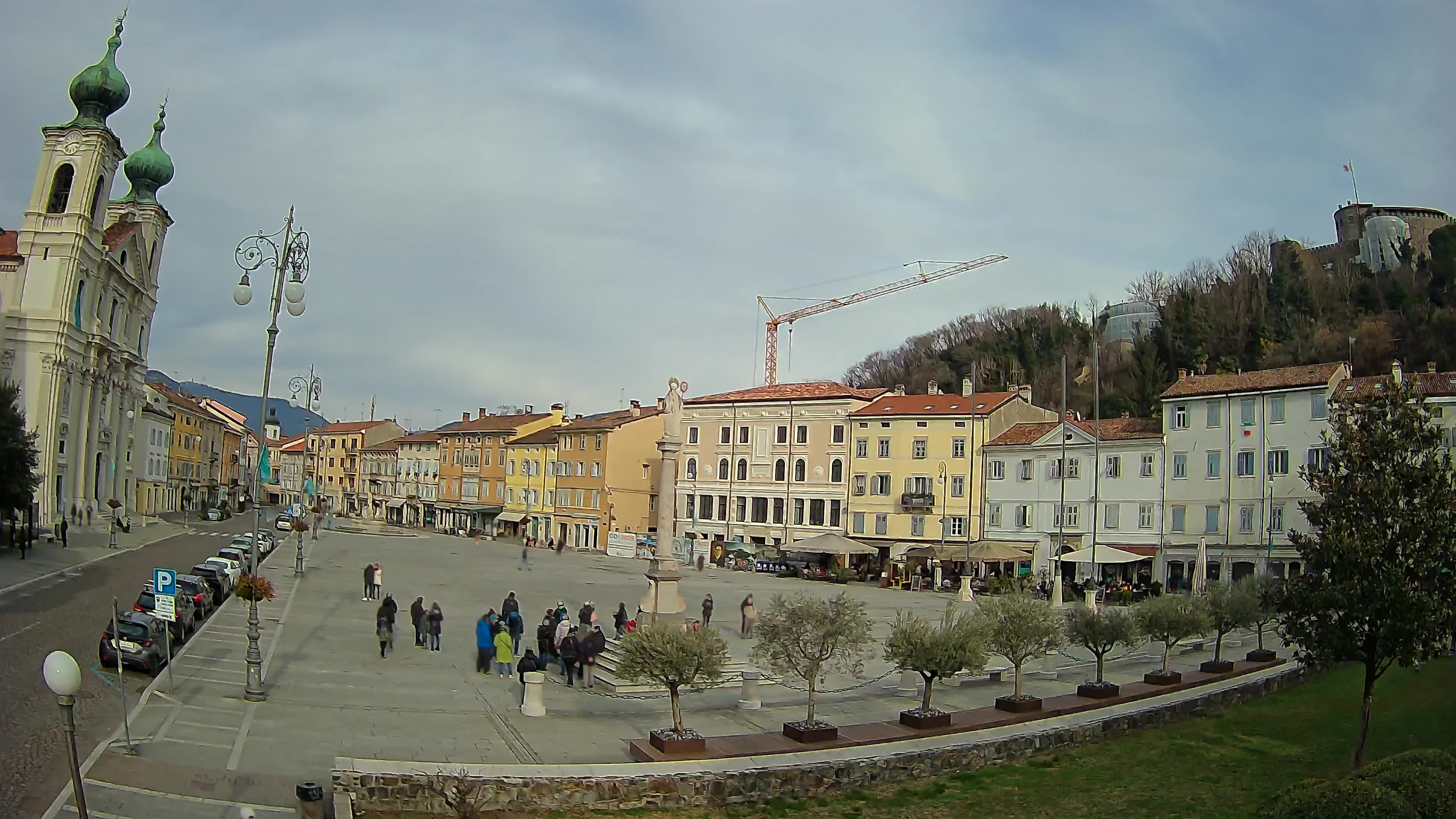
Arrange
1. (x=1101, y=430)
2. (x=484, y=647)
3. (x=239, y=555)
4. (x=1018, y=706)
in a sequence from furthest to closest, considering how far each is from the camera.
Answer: (x=1101, y=430)
(x=239, y=555)
(x=484, y=647)
(x=1018, y=706)

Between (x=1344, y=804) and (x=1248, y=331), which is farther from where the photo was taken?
(x=1248, y=331)

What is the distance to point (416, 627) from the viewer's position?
26.9m

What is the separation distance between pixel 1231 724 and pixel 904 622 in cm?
744

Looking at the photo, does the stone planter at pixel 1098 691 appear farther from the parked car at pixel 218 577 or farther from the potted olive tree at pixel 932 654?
the parked car at pixel 218 577

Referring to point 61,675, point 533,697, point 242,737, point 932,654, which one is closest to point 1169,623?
point 932,654

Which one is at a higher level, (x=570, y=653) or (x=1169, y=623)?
(x=1169, y=623)

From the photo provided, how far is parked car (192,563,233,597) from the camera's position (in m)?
33.3

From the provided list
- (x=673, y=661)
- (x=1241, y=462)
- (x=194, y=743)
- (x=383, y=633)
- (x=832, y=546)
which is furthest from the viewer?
(x=832, y=546)

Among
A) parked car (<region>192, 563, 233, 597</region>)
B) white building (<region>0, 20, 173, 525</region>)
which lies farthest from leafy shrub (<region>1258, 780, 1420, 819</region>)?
white building (<region>0, 20, 173, 525</region>)

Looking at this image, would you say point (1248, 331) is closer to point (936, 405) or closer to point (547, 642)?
point (936, 405)

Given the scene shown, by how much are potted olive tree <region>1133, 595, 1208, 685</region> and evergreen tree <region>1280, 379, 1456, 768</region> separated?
639 cm

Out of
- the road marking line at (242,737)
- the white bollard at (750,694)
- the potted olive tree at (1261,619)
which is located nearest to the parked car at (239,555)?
the road marking line at (242,737)

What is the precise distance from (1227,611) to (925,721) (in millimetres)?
11765

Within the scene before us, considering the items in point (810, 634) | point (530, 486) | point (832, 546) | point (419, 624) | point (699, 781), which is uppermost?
point (530, 486)
